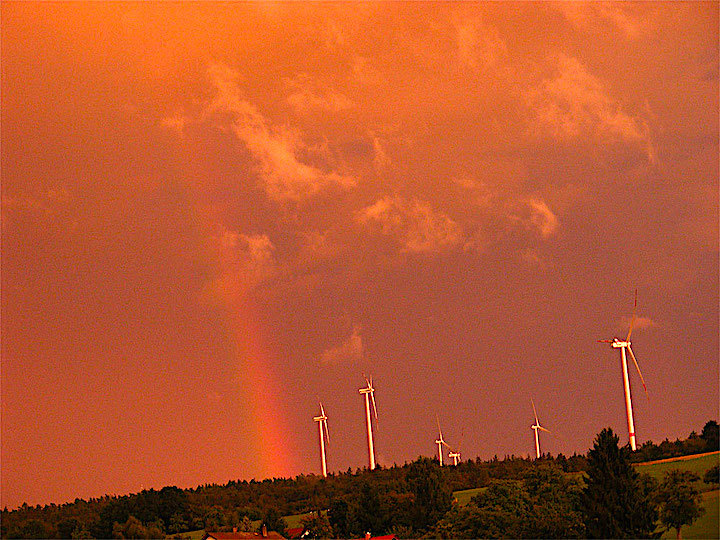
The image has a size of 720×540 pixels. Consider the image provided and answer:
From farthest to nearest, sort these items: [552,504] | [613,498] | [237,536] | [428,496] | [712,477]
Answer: [237,536] < [428,496] < [712,477] < [552,504] < [613,498]

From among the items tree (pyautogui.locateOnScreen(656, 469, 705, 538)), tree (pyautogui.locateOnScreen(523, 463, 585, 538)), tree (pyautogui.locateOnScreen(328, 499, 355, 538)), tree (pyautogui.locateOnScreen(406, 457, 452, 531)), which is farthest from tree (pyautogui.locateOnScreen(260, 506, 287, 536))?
tree (pyautogui.locateOnScreen(656, 469, 705, 538))

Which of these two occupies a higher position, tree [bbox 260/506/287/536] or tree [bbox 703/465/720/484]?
tree [bbox 703/465/720/484]

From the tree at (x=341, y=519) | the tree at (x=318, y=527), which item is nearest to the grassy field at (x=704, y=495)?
the tree at (x=318, y=527)

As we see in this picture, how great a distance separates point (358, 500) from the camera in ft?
566

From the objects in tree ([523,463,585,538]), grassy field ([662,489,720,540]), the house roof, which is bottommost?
grassy field ([662,489,720,540])

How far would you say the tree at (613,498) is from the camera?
110750 mm

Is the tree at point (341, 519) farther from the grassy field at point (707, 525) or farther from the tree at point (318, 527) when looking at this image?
the grassy field at point (707, 525)

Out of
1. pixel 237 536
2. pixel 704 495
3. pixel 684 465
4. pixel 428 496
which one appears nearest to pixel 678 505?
pixel 704 495

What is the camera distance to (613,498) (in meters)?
113

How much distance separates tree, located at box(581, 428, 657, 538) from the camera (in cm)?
11075

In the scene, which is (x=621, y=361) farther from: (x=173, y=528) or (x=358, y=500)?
(x=173, y=528)

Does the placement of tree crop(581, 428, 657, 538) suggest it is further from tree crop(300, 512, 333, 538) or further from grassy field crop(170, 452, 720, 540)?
tree crop(300, 512, 333, 538)

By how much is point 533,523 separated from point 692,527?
2507cm

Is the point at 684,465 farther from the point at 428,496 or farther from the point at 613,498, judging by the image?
the point at 613,498
